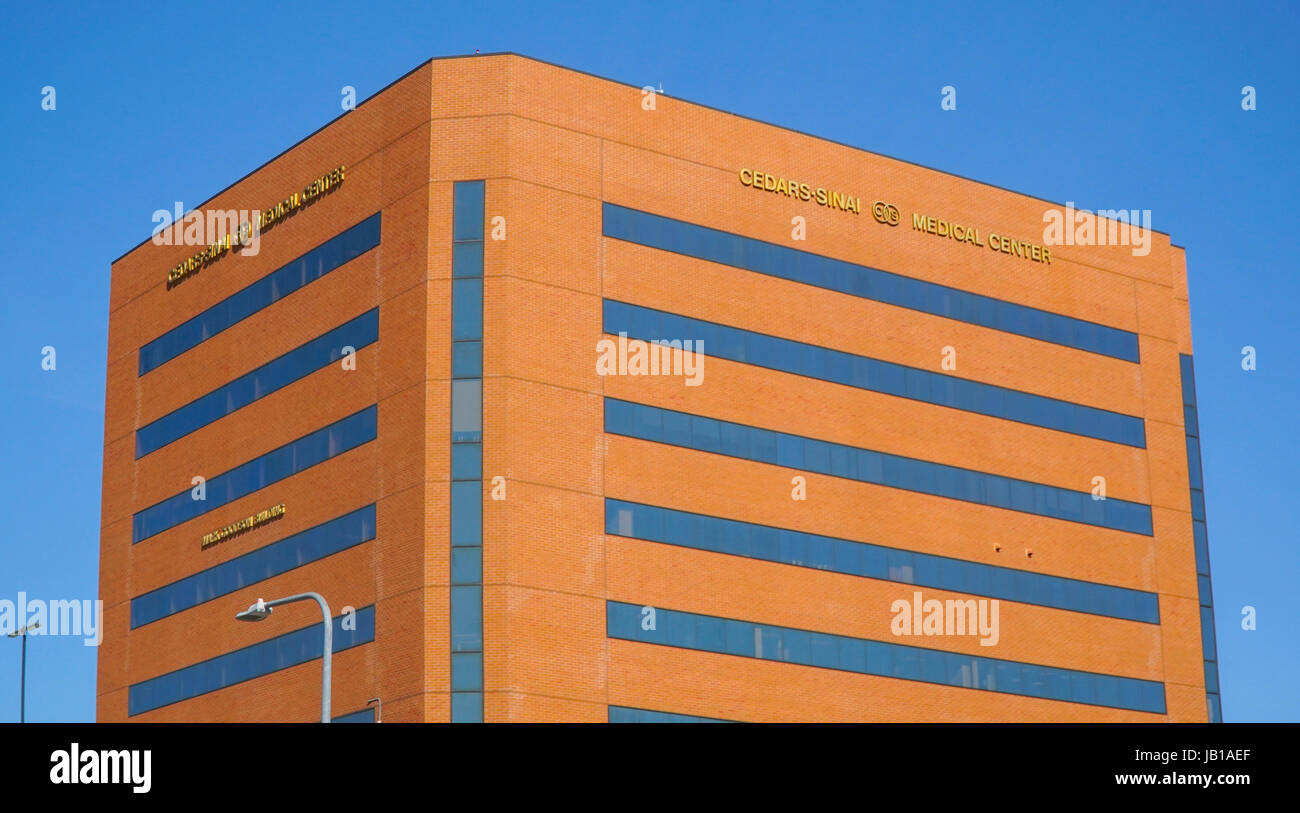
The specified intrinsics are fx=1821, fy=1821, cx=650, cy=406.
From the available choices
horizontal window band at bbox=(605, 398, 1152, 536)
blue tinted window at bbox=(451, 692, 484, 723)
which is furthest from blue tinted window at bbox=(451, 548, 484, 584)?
horizontal window band at bbox=(605, 398, 1152, 536)

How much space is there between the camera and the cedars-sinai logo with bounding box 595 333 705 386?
58156mm

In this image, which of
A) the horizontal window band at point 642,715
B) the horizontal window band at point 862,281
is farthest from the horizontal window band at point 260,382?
the horizontal window band at point 642,715

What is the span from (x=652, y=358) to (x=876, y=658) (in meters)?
13.1

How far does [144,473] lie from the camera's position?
70.8 m

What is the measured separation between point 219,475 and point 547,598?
1705cm

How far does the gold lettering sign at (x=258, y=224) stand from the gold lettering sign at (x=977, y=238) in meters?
21.4

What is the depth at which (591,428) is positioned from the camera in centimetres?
5731

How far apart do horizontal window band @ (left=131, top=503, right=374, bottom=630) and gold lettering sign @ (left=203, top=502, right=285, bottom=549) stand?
92cm

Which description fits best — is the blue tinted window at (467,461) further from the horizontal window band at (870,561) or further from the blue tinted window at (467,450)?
the horizontal window band at (870,561)

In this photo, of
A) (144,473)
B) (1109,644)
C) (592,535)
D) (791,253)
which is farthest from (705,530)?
(144,473)

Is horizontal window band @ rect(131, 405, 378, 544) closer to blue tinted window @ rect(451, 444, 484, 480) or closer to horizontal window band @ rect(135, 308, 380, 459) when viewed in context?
horizontal window band @ rect(135, 308, 380, 459)

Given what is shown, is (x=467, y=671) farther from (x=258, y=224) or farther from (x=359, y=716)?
(x=258, y=224)

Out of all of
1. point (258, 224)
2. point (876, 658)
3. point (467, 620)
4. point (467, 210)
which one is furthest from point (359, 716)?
point (258, 224)
